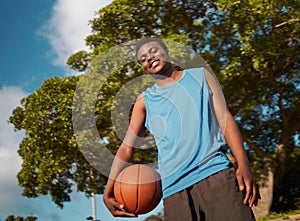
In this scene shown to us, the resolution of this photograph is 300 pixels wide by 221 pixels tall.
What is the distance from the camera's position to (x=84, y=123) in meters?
14.0

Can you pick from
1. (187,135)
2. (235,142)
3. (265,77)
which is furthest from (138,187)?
(265,77)

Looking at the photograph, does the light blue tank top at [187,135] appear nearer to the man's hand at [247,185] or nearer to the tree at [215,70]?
the man's hand at [247,185]

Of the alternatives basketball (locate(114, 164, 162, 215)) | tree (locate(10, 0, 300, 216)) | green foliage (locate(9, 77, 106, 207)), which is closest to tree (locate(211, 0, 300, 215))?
tree (locate(10, 0, 300, 216))

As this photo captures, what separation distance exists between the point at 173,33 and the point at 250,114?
4.77m

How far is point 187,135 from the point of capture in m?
3.06

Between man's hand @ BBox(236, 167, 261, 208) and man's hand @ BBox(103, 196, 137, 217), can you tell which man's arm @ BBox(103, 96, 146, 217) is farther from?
man's hand @ BBox(236, 167, 261, 208)

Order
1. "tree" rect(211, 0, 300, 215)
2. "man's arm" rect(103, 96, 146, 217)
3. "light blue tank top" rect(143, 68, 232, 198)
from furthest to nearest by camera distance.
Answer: "tree" rect(211, 0, 300, 215)
"man's arm" rect(103, 96, 146, 217)
"light blue tank top" rect(143, 68, 232, 198)

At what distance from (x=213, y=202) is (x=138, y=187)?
0.80 meters

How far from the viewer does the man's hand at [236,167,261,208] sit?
2.91 meters

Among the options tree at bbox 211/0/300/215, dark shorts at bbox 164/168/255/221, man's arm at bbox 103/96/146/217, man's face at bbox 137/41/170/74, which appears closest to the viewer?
dark shorts at bbox 164/168/255/221

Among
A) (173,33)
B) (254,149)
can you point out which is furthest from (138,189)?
(254,149)

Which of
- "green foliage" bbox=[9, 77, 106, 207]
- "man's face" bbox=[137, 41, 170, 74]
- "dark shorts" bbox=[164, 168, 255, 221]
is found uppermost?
"green foliage" bbox=[9, 77, 106, 207]

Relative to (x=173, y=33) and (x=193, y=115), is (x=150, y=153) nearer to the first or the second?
(x=173, y=33)

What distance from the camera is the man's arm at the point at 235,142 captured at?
9.61ft
